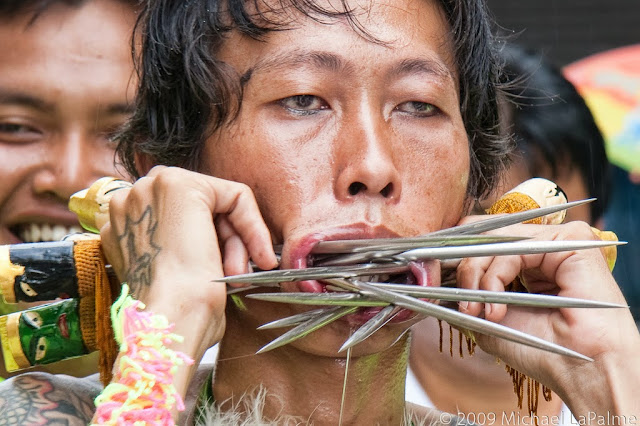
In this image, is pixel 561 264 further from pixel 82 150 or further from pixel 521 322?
pixel 82 150

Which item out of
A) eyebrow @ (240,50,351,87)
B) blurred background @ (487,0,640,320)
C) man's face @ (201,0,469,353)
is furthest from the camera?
blurred background @ (487,0,640,320)

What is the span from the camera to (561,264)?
2.44 m

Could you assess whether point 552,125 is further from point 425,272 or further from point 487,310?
point 425,272

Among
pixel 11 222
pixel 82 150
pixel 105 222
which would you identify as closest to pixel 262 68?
pixel 105 222

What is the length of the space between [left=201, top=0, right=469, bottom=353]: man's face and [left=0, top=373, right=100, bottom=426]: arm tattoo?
46 centimetres

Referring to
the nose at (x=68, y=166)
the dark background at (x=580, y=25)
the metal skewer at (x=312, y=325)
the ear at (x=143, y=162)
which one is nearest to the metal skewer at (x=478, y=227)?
the metal skewer at (x=312, y=325)

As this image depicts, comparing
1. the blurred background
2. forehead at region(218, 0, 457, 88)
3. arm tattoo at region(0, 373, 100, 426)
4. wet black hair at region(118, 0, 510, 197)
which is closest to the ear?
wet black hair at region(118, 0, 510, 197)

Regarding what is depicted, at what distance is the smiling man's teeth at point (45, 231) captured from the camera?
376 cm

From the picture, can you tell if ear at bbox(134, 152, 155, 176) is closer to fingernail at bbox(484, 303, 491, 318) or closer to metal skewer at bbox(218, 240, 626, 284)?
metal skewer at bbox(218, 240, 626, 284)

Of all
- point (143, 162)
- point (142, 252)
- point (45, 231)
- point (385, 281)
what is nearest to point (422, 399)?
point (45, 231)

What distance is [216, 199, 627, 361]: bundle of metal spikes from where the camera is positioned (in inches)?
81.0

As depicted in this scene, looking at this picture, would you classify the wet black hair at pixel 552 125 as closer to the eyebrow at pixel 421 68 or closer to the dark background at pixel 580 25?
the dark background at pixel 580 25

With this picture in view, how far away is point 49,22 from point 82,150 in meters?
0.54

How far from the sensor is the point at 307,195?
232 cm
